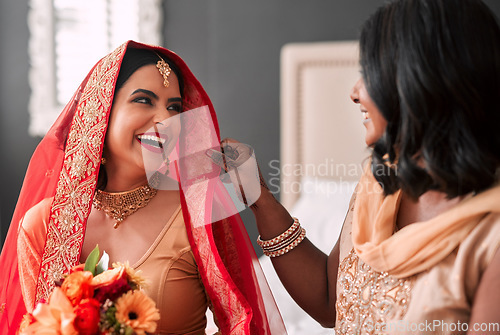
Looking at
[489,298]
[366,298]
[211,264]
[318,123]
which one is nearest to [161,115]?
[211,264]

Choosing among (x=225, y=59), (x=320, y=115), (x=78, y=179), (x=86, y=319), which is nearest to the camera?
(x=86, y=319)

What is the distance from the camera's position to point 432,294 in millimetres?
908

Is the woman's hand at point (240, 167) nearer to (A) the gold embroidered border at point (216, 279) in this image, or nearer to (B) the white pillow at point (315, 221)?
(A) the gold embroidered border at point (216, 279)

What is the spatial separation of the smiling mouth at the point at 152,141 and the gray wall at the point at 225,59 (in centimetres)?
175

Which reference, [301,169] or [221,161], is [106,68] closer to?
[221,161]

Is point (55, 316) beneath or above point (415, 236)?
beneath

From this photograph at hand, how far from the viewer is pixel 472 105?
0.87 metres

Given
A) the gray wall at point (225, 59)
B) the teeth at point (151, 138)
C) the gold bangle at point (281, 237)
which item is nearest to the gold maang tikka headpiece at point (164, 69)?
the teeth at point (151, 138)

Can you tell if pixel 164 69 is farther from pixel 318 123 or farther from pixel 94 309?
pixel 318 123

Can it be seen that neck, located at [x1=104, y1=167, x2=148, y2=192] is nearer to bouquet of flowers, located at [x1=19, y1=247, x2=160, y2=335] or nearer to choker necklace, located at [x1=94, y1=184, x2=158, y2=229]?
choker necklace, located at [x1=94, y1=184, x2=158, y2=229]

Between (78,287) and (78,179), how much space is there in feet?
1.16

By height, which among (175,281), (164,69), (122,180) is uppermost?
(164,69)

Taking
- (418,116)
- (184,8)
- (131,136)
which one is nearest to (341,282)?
(418,116)

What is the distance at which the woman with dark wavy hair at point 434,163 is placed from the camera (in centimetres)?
87
